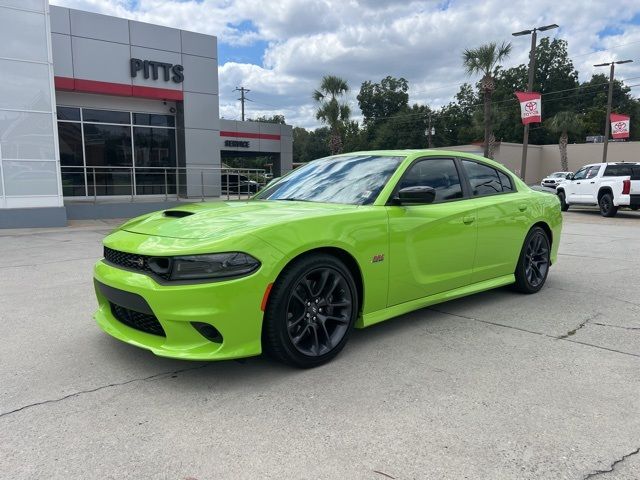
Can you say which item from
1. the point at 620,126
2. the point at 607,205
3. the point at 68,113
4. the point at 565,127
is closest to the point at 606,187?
the point at 607,205

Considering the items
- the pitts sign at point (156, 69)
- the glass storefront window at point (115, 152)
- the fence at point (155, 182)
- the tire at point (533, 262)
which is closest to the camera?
the tire at point (533, 262)

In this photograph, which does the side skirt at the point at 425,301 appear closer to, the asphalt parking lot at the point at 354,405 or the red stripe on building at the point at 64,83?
the asphalt parking lot at the point at 354,405

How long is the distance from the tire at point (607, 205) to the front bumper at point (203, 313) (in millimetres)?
16535

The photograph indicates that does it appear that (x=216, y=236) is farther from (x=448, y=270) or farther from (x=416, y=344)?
(x=448, y=270)

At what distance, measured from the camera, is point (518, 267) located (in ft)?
17.2

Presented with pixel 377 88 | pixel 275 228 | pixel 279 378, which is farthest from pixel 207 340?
pixel 377 88

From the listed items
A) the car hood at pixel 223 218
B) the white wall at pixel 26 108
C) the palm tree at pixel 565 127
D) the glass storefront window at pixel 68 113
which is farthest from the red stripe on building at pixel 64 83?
the palm tree at pixel 565 127

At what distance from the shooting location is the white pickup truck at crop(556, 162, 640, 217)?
1531 centimetres

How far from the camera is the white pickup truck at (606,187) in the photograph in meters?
15.3

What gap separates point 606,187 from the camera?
16.2 metres

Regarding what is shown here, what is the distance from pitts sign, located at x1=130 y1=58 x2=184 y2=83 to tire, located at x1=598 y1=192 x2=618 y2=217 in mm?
15409

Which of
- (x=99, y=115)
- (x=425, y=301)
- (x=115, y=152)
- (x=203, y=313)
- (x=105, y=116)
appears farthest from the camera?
(x=115, y=152)

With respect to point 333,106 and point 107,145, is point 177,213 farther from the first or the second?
point 333,106

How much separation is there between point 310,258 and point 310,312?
379mm
